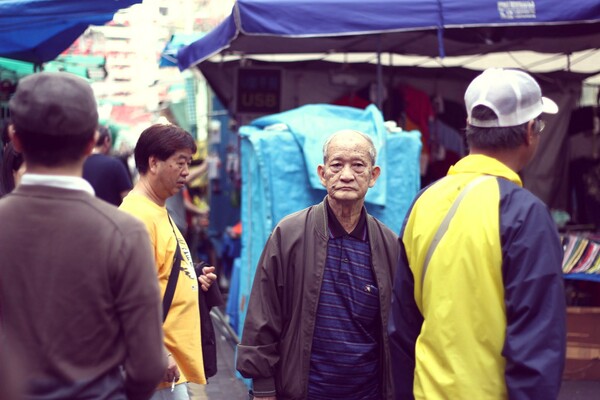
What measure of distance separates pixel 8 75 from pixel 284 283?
595 centimetres

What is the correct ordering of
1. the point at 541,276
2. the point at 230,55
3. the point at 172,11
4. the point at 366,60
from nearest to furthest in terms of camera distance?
the point at 541,276 → the point at 230,55 → the point at 366,60 → the point at 172,11

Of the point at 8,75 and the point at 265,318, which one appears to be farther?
the point at 8,75

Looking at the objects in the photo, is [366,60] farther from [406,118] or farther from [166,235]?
[166,235]

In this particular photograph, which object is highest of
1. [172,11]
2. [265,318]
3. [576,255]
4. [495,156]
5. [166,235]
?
[172,11]

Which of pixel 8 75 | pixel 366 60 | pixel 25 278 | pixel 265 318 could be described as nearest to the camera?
pixel 25 278

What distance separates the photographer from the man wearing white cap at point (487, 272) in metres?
2.97

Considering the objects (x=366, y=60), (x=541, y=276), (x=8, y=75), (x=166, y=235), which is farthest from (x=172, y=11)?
(x=541, y=276)

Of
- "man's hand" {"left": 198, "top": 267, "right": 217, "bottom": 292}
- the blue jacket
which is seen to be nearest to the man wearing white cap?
the blue jacket

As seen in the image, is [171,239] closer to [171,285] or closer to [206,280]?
[171,285]

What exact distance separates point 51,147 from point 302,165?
493 centimetres

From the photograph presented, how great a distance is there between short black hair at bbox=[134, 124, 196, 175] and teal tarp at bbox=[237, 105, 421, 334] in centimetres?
305

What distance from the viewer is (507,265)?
9.91 feet

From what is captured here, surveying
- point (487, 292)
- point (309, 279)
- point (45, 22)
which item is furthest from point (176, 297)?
point (45, 22)

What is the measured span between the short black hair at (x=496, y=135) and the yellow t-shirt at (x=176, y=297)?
156cm
